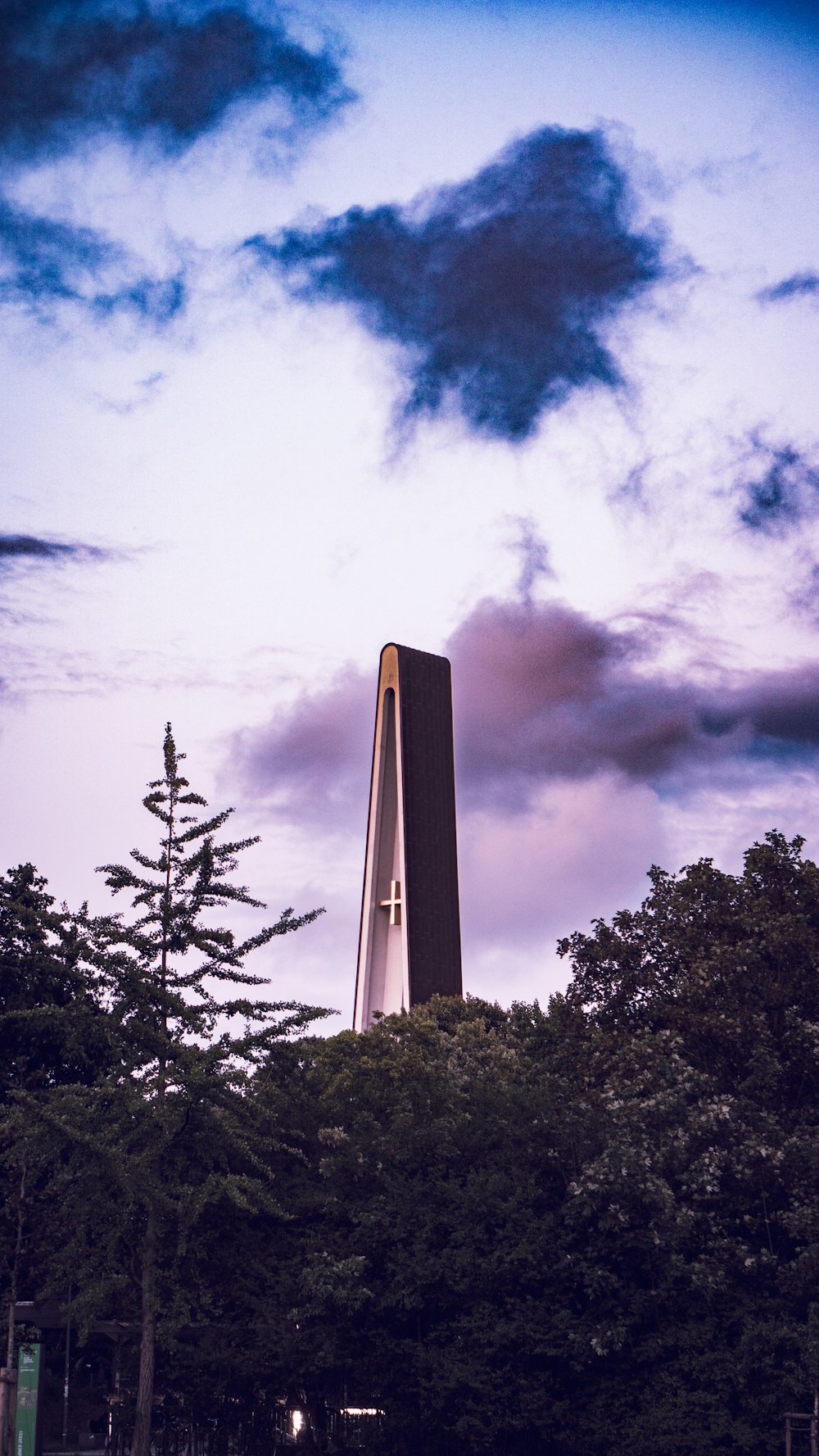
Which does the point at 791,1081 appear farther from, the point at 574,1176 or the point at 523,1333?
the point at 523,1333

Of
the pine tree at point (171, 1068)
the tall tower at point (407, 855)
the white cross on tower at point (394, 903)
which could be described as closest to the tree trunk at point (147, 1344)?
the pine tree at point (171, 1068)

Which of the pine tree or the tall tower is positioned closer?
the pine tree

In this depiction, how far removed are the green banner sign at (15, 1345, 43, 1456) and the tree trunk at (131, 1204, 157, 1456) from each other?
1755mm

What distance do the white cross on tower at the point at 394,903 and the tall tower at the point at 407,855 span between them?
4 cm

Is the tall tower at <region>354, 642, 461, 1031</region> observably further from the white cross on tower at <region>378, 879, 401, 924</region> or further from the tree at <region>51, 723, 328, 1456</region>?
the tree at <region>51, 723, 328, 1456</region>

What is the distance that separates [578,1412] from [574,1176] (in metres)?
4.06

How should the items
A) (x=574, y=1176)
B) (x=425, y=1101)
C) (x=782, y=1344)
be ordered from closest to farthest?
1. (x=782, y=1344)
2. (x=574, y=1176)
3. (x=425, y=1101)

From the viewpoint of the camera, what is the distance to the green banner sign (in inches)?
1017

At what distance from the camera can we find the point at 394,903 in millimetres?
72875

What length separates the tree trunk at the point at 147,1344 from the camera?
25.6 m

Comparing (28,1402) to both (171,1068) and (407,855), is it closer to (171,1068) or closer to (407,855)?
(171,1068)

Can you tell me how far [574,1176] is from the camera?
28.6 m

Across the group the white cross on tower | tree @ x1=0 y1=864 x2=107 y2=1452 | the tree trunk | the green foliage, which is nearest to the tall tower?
the white cross on tower

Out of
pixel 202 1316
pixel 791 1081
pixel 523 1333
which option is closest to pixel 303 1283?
pixel 202 1316
